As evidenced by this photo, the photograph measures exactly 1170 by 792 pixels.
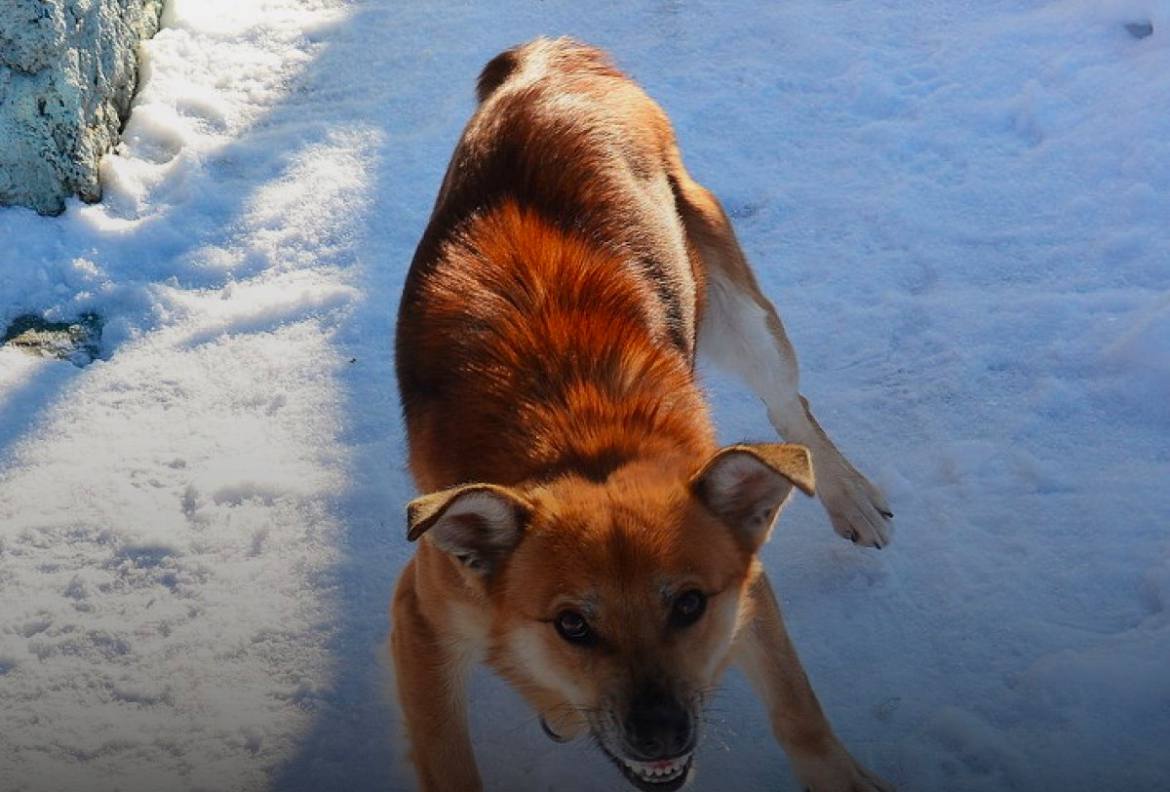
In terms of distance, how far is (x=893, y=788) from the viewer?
3590 millimetres

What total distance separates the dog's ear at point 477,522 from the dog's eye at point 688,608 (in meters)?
0.41

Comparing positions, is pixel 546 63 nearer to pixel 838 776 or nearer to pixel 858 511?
pixel 858 511

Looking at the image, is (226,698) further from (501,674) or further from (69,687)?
(501,674)

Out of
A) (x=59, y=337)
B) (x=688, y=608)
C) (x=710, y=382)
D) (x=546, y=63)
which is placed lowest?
(x=59, y=337)

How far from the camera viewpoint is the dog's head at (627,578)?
9.41 feet

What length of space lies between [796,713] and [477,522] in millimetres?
1195

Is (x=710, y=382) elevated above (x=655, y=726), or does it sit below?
below

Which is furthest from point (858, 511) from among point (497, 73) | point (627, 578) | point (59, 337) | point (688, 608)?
point (59, 337)

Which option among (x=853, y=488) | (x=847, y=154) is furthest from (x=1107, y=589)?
(x=847, y=154)

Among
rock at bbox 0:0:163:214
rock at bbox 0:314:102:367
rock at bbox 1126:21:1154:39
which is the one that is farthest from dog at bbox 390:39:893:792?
rock at bbox 1126:21:1154:39

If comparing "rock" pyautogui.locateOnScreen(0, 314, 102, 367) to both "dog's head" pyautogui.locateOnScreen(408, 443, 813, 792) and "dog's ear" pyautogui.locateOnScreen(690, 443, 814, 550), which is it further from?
"dog's ear" pyautogui.locateOnScreen(690, 443, 814, 550)

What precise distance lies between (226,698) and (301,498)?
88cm

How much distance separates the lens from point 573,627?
2945 mm

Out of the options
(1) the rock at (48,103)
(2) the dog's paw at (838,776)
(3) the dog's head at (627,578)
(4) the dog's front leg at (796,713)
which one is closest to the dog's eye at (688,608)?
(3) the dog's head at (627,578)
